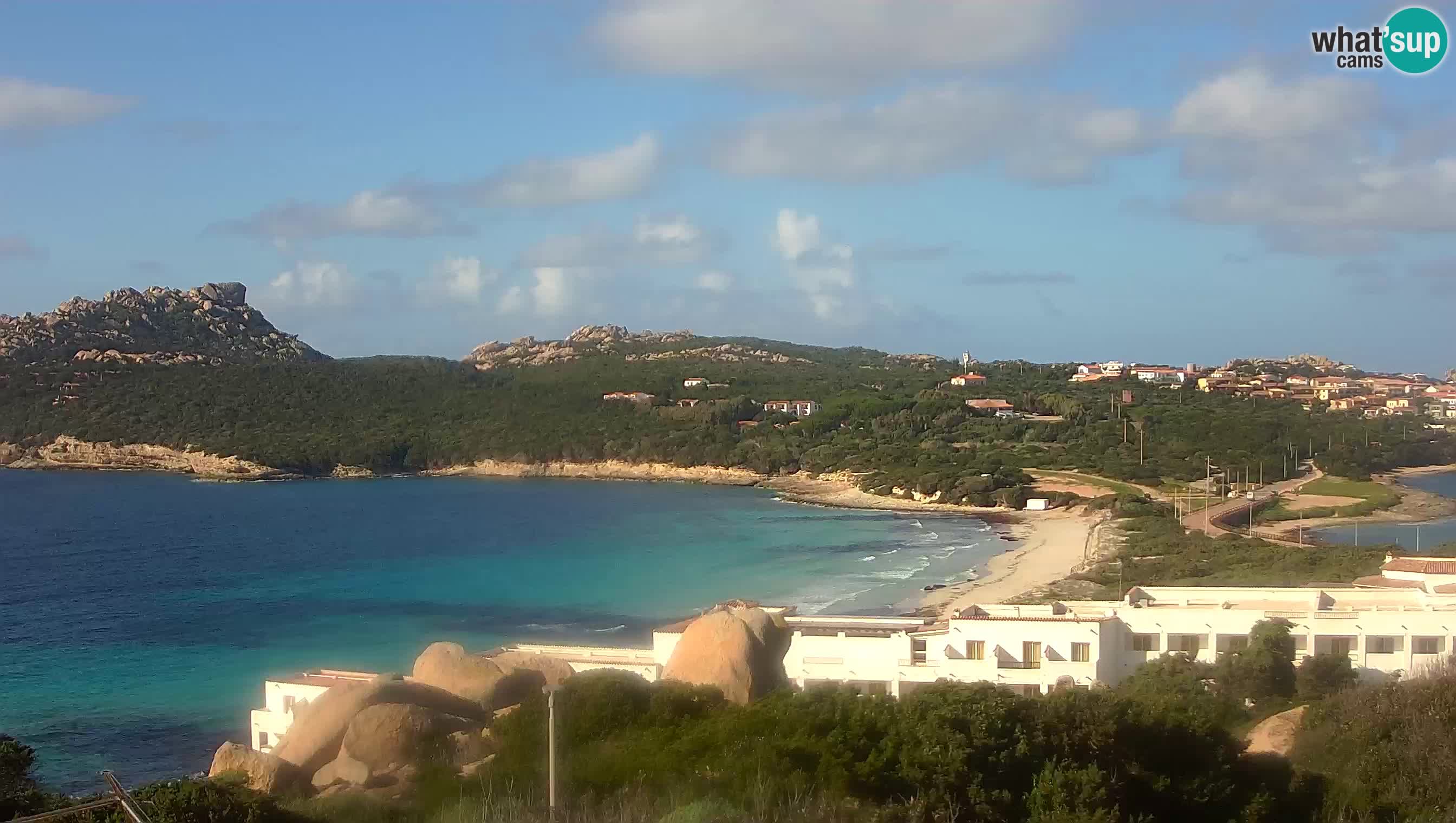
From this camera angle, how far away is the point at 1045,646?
1625 centimetres

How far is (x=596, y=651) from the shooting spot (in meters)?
17.2

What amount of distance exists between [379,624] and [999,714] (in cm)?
2447

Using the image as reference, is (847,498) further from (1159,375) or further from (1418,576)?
(1159,375)

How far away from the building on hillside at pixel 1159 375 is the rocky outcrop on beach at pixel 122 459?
6775 cm

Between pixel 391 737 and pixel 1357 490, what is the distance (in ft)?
170

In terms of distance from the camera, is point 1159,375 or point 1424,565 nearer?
point 1424,565

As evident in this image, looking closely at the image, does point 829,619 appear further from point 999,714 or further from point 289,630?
point 289,630

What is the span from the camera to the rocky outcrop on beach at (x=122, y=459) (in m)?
75.8

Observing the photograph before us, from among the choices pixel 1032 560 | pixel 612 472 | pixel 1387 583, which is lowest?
pixel 1032 560

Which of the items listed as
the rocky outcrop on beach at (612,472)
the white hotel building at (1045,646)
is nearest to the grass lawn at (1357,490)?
the rocky outcrop on beach at (612,472)

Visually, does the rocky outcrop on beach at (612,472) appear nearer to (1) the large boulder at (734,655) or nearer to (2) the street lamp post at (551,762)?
(1) the large boulder at (734,655)

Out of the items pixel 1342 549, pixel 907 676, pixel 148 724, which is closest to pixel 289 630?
pixel 148 724

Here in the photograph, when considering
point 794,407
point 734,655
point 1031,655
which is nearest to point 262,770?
point 734,655

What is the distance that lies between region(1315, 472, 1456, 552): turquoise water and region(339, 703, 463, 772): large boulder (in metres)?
31.9
